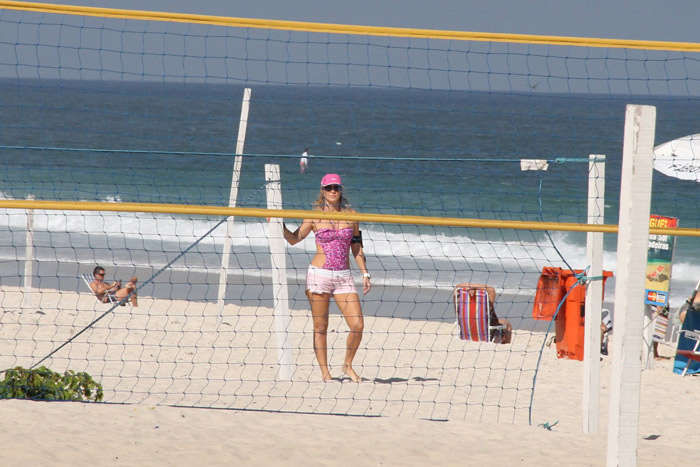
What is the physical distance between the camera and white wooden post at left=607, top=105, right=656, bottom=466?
3.20m

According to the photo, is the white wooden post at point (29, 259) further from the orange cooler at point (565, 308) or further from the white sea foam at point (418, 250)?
the orange cooler at point (565, 308)

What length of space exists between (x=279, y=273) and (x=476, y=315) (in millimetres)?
2805

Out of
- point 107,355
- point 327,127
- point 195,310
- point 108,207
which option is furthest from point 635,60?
point 327,127

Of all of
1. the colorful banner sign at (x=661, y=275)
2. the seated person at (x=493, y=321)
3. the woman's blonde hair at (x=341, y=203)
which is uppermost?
the woman's blonde hair at (x=341, y=203)

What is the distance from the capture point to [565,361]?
7336 millimetres

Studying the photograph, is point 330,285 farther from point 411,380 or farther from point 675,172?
point 675,172

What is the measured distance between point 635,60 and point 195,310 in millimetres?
6041

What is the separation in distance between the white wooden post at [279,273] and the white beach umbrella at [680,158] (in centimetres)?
338

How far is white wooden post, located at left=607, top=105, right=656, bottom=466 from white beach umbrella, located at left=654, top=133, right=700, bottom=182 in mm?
4089

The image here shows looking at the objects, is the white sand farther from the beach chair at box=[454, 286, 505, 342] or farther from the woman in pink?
the beach chair at box=[454, 286, 505, 342]

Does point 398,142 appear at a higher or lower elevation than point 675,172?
higher

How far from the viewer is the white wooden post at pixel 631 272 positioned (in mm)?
3203

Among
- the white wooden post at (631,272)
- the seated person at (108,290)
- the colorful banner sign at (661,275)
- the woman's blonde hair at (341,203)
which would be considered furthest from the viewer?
the seated person at (108,290)

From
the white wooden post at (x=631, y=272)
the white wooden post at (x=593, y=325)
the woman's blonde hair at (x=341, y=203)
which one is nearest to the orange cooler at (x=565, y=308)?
the white wooden post at (x=593, y=325)
